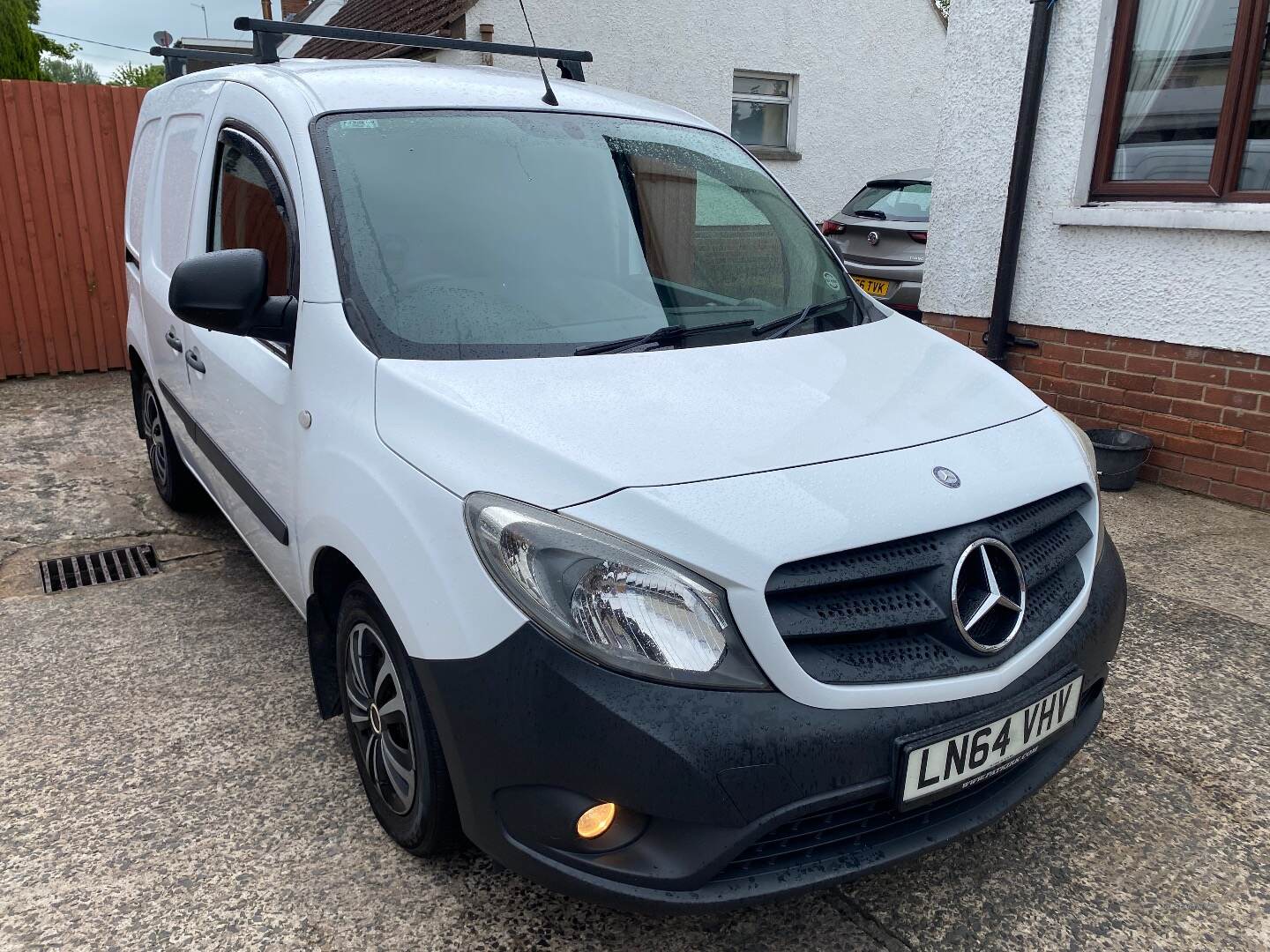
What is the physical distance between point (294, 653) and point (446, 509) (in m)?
1.73

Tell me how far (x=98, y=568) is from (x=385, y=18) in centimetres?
1006

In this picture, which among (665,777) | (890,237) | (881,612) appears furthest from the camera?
(890,237)

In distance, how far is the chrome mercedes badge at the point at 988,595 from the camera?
184cm

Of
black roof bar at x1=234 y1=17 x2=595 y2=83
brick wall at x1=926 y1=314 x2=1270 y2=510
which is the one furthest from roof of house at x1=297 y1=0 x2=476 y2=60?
brick wall at x1=926 y1=314 x2=1270 y2=510

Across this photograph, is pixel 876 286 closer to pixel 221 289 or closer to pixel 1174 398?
pixel 1174 398

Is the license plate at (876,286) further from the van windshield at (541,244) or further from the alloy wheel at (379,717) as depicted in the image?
the alloy wheel at (379,717)

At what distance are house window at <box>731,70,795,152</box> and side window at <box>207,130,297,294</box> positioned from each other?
32.2 feet

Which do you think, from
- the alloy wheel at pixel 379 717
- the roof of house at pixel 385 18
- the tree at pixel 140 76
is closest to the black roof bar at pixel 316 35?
the alloy wheel at pixel 379 717

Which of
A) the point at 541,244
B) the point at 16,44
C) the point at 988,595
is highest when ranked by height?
the point at 16,44

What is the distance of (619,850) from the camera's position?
172cm

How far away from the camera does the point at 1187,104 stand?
497 cm

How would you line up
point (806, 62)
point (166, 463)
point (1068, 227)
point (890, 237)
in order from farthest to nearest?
point (806, 62), point (890, 237), point (1068, 227), point (166, 463)

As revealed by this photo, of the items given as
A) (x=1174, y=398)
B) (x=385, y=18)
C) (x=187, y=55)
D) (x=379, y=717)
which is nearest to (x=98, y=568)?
(x=187, y=55)

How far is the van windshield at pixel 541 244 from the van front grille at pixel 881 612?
0.83m
